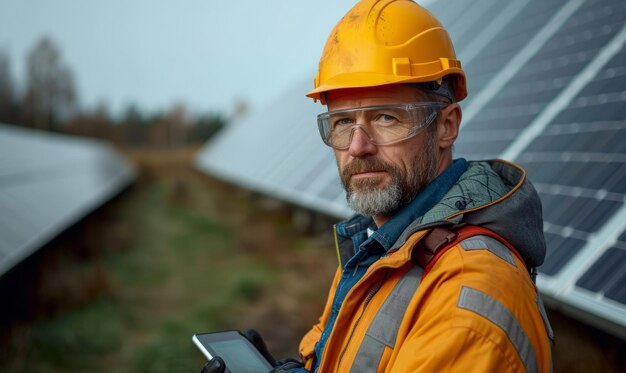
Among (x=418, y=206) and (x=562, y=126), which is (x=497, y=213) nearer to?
(x=418, y=206)

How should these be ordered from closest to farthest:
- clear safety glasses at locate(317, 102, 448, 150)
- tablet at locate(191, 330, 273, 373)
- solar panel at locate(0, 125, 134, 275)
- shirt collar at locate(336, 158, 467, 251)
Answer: shirt collar at locate(336, 158, 467, 251), clear safety glasses at locate(317, 102, 448, 150), tablet at locate(191, 330, 273, 373), solar panel at locate(0, 125, 134, 275)

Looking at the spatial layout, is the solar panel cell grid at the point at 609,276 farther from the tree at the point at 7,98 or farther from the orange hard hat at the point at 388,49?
the tree at the point at 7,98

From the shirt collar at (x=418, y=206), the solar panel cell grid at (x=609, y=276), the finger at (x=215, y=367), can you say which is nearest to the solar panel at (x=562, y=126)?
the solar panel cell grid at (x=609, y=276)

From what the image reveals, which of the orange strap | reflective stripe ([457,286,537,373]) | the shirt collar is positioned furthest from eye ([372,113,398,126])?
reflective stripe ([457,286,537,373])

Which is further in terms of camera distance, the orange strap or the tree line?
the tree line

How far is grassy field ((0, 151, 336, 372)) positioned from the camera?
676 centimetres

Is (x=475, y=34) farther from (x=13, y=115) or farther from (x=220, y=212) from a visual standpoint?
(x=13, y=115)

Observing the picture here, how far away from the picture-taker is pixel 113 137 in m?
60.1

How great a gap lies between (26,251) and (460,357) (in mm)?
7228

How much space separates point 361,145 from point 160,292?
27.9ft

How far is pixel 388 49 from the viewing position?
6.72ft

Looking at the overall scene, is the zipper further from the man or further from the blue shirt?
the blue shirt

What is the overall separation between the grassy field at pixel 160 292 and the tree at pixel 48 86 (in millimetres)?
43843

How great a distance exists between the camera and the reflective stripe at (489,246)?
1568mm
